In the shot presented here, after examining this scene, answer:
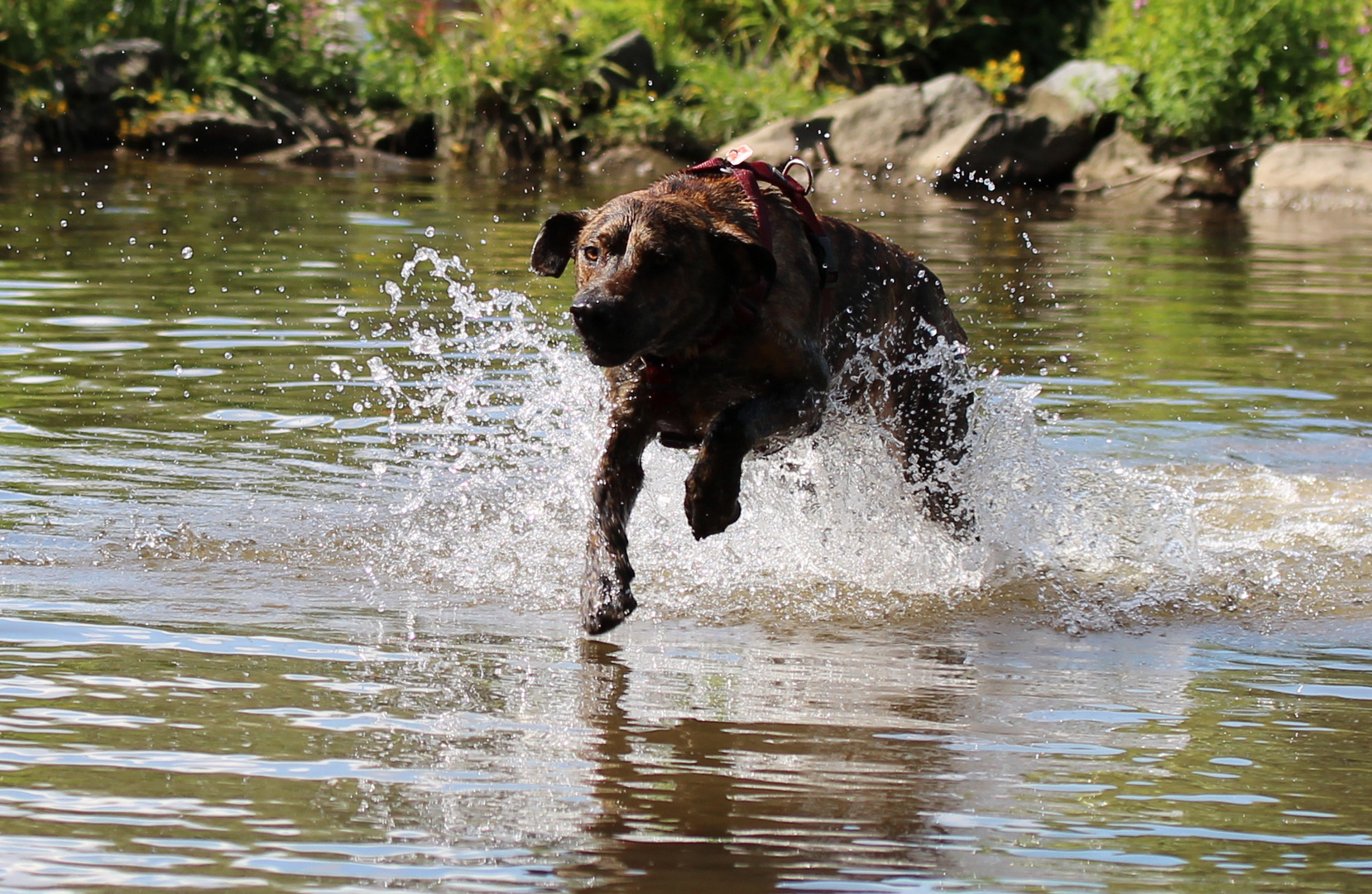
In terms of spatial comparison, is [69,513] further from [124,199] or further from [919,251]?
[124,199]

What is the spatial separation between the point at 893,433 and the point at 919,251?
7227mm

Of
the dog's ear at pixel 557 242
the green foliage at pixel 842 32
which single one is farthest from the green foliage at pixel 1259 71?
the dog's ear at pixel 557 242

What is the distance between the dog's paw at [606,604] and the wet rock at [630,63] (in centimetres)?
1683

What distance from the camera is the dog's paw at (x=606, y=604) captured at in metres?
4.66

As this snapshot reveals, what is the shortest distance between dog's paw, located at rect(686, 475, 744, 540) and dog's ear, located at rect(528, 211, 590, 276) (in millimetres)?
Result: 812

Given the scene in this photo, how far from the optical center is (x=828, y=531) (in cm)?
587

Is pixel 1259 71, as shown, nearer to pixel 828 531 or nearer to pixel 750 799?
pixel 828 531

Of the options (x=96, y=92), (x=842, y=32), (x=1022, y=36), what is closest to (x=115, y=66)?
(x=96, y=92)

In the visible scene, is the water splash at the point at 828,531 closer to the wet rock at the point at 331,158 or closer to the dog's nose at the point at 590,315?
the dog's nose at the point at 590,315

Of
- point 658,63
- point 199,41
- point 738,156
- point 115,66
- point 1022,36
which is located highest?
point 1022,36

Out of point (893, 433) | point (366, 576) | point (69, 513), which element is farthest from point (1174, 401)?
point (69, 513)

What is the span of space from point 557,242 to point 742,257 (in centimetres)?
63

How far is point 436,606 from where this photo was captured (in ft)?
16.4

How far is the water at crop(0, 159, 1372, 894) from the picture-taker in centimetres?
323
